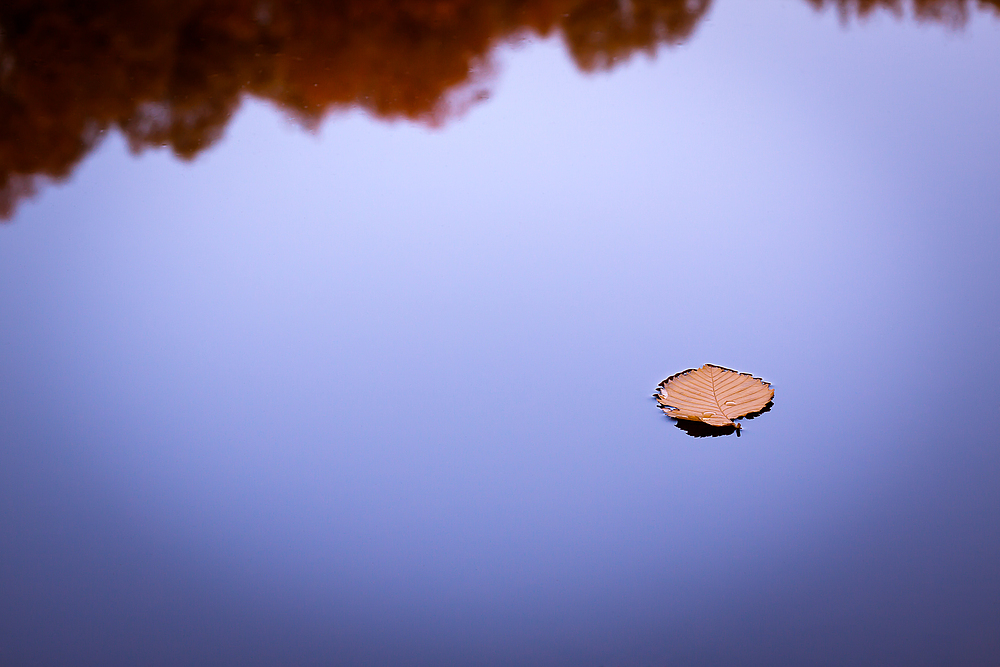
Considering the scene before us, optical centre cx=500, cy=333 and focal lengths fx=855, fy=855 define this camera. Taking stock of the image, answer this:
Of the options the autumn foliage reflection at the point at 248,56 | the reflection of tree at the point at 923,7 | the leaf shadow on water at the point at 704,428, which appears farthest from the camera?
the reflection of tree at the point at 923,7

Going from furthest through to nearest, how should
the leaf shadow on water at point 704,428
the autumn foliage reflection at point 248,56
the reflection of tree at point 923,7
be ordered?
the reflection of tree at point 923,7
the autumn foliage reflection at point 248,56
the leaf shadow on water at point 704,428

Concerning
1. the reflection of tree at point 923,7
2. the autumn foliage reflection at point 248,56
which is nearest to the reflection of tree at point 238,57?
the autumn foliage reflection at point 248,56

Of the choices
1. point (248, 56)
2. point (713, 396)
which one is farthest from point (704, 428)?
point (248, 56)

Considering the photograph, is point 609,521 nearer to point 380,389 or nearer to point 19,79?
point 380,389

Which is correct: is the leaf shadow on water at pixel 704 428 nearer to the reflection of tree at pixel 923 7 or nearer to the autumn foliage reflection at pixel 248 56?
the autumn foliage reflection at pixel 248 56

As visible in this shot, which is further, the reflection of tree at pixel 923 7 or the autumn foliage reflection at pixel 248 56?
the reflection of tree at pixel 923 7

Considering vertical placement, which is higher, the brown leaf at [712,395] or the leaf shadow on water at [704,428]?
the brown leaf at [712,395]

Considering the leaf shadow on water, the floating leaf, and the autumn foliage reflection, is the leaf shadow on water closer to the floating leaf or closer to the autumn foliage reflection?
the floating leaf
